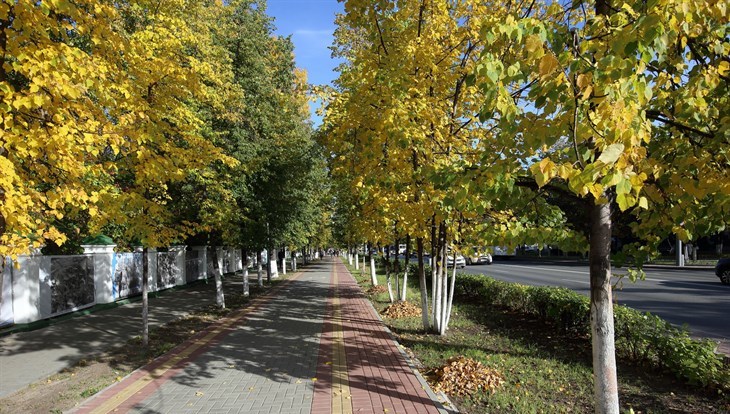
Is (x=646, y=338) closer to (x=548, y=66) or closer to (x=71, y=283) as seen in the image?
(x=548, y=66)

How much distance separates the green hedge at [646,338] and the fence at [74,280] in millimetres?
8546

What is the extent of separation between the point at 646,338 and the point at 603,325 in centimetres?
390

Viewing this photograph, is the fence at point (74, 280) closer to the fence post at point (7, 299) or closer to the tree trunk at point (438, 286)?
the fence post at point (7, 299)

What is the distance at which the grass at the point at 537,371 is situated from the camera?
5145 millimetres

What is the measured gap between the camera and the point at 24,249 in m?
3.96

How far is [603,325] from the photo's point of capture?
334 cm

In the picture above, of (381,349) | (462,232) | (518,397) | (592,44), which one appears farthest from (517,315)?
(592,44)

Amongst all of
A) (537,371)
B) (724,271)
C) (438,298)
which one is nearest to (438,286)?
(438,298)

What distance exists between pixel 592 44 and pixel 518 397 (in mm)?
4106

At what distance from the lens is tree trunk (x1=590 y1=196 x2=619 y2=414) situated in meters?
3.33

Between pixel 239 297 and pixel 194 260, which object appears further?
pixel 194 260

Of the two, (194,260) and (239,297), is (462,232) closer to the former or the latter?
(239,297)

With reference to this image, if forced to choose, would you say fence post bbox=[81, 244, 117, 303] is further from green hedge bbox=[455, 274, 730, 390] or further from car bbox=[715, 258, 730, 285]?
car bbox=[715, 258, 730, 285]

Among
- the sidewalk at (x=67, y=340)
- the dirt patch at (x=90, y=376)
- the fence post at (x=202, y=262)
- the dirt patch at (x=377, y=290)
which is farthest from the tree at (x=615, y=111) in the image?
the fence post at (x=202, y=262)
